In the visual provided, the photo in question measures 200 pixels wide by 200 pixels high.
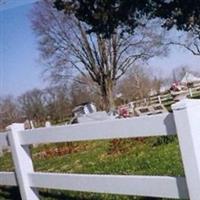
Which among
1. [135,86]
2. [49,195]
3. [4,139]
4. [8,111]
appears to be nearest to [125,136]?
[4,139]

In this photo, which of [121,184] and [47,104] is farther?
[47,104]

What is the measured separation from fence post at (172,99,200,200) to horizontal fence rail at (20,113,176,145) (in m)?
0.14

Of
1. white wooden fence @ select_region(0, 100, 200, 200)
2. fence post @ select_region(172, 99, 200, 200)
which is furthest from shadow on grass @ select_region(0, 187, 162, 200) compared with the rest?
fence post @ select_region(172, 99, 200, 200)

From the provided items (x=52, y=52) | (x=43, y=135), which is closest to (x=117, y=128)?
(x=43, y=135)

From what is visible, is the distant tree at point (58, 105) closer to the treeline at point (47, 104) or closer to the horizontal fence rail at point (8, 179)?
the treeline at point (47, 104)

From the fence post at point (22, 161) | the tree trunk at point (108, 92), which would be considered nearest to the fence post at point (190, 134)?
the fence post at point (22, 161)

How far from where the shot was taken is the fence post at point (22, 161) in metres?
5.54

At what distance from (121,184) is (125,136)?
49cm

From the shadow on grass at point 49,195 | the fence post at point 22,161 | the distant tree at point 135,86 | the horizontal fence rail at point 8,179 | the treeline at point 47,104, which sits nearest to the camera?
the fence post at point 22,161

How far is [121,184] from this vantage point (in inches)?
165

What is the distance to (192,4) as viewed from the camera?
1706cm

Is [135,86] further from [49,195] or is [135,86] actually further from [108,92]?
[49,195]

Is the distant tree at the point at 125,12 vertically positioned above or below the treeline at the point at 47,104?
above

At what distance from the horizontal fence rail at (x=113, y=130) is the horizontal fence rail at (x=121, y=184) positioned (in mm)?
384
